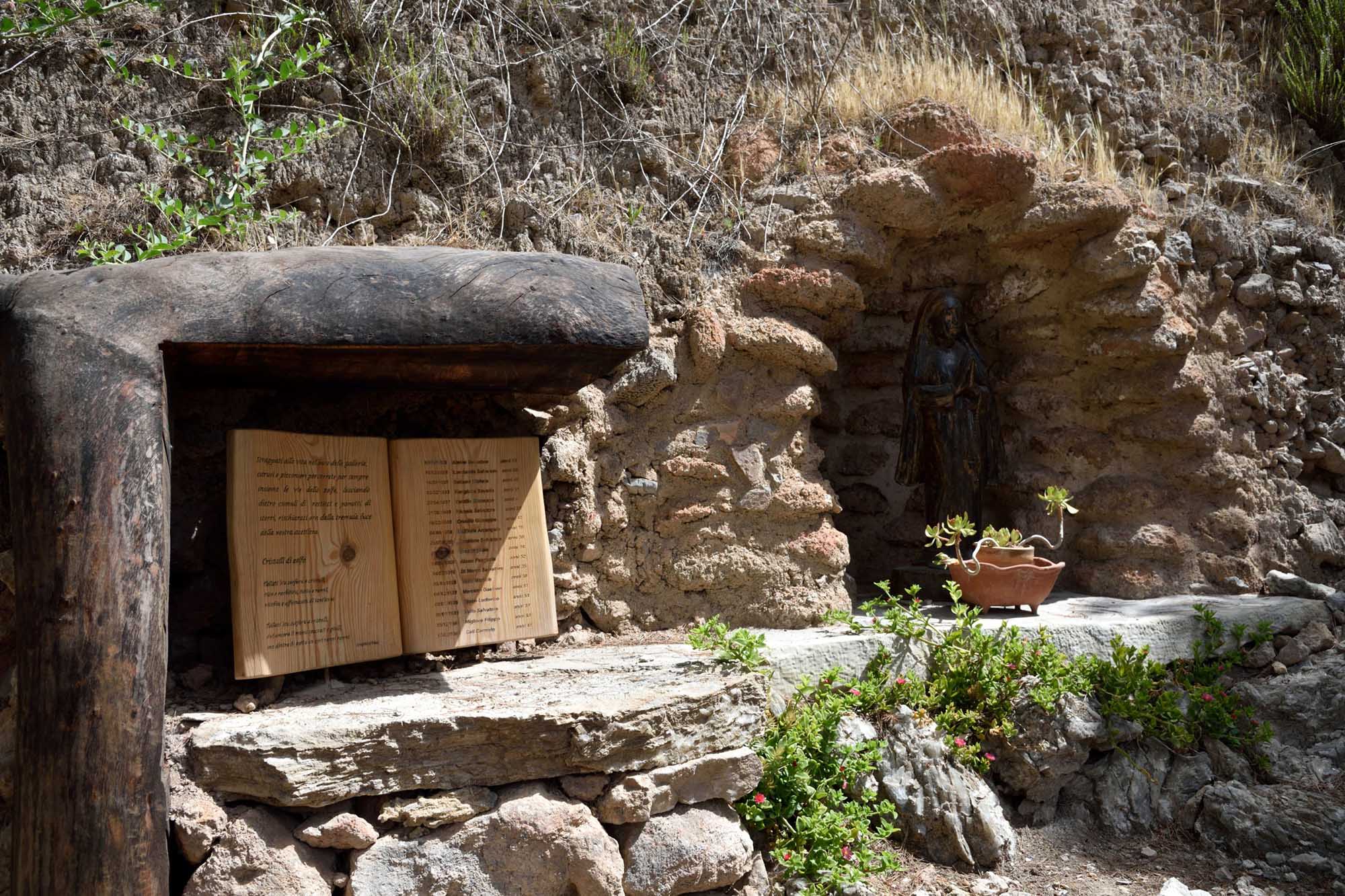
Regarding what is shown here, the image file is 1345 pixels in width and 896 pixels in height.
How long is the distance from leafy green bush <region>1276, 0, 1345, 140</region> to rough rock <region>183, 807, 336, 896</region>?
620cm

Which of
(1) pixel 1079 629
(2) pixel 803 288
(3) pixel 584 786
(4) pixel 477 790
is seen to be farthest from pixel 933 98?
(4) pixel 477 790

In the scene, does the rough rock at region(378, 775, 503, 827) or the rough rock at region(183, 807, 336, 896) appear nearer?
the rough rock at region(183, 807, 336, 896)

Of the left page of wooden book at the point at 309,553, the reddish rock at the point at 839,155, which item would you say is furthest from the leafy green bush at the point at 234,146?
the reddish rock at the point at 839,155

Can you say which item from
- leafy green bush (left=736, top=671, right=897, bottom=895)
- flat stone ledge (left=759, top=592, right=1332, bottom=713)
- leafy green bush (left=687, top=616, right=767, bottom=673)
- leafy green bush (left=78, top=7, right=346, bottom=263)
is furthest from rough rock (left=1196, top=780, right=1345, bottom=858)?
leafy green bush (left=78, top=7, right=346, bottom=263)

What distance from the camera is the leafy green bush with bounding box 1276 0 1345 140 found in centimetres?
544

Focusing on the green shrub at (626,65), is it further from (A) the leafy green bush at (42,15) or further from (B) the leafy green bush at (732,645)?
(B) the leafy green bush at (732,645)

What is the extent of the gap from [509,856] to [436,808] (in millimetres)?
216

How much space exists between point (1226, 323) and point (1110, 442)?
33.4 inches

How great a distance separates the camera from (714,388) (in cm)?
373

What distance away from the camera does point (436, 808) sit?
89.0 inches

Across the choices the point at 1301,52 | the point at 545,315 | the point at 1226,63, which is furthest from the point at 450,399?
the point at 1301,52

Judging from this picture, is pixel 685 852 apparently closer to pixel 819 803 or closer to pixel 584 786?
pixel 584 786

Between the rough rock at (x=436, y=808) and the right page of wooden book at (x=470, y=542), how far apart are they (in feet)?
2.07

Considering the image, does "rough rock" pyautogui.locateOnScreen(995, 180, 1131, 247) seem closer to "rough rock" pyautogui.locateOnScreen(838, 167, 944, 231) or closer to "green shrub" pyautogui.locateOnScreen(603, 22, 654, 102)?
"rough rock" pyautogui.locateOnScreen(838, 167, 944, 231)
